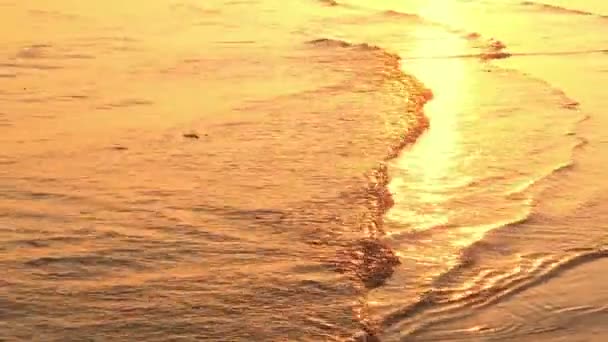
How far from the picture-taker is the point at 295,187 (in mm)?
6496

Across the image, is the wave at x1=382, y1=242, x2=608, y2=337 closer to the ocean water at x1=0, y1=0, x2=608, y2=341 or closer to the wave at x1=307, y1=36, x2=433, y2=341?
the ocean water at x1=0, y1=0, x2=608, y2=341

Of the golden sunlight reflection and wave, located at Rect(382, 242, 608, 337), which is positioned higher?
the golden sunlight reflection

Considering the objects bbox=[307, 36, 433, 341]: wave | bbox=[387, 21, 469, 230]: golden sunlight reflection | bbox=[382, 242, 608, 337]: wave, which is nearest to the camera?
bbox=[382, 242, 608, 337]: wave

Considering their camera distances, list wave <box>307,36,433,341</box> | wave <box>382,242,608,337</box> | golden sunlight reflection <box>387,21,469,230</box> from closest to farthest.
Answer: wave <box>382,242,608,337</box> → wave <box>307,36,433,341</box> → golden sunlight reflection <box>387,21,469,230</box>

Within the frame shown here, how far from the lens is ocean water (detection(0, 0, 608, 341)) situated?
4820 millimetres

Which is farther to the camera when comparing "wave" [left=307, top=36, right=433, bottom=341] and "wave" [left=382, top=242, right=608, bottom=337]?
"wave" [left=307, top=36, right=433, bottom=341]

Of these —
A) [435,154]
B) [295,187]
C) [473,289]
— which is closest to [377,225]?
[295,187]

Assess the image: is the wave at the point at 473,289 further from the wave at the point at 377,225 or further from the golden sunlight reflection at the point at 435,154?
the golden sunlight reflection at the point at 435,154

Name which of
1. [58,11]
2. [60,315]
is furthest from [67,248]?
[58,11]

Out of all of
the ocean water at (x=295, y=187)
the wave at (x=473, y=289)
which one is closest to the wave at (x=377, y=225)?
the ocean water at (x=295, y=187)

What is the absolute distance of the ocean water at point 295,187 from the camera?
482 cm

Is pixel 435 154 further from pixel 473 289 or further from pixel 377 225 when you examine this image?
pixel 473 289

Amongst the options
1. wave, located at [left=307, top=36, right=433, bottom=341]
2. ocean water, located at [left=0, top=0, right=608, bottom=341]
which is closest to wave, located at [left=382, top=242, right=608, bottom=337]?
ocean water, located at [left=0, top=0, right=608, bottom=341]

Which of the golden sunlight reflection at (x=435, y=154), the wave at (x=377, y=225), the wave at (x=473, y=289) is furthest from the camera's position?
the golden sunlight reflection at (x=435, y=154)
